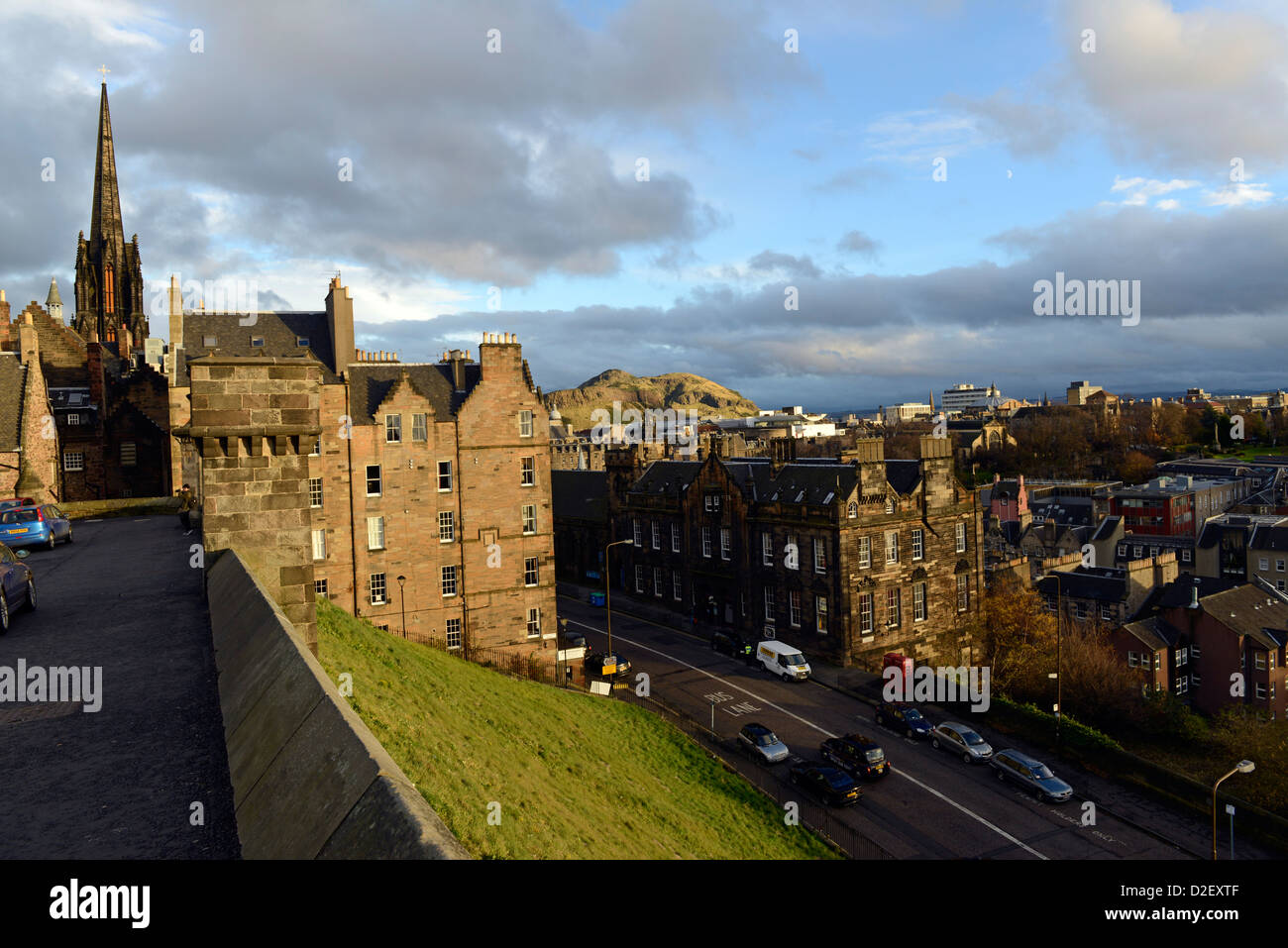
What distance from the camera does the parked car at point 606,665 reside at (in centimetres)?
4347

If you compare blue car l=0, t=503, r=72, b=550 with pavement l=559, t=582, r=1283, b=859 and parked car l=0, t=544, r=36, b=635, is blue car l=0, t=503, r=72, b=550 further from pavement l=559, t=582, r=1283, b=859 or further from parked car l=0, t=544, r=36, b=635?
pavement l=559, t=582, r=1283, b=859

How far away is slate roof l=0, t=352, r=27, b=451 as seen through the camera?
42.9 metres

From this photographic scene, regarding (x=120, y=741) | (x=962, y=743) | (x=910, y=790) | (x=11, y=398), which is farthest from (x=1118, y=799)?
(x=11, y=398)

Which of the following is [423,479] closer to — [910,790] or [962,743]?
[910,790]

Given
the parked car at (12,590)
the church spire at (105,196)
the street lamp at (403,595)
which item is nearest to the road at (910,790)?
the street lamp at (403,595)

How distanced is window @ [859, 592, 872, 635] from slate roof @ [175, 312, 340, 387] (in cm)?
3386

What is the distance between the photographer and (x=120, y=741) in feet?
29.1

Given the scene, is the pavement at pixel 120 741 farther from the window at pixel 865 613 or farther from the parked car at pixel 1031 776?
the window at pixel 865 613

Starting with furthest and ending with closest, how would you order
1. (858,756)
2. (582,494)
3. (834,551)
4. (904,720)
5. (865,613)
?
(582,494), (865,613), (834,551), (904,720), (858,756)

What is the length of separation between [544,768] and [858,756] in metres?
18.9

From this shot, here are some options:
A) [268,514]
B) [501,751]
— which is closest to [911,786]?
[501,751]
